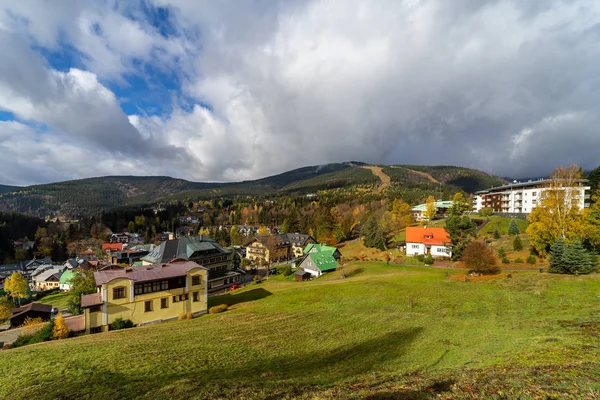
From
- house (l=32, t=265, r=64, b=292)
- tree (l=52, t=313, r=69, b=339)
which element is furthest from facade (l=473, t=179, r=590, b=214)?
house (l=32, t=265, r=64, b=292)

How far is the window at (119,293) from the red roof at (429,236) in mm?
58884

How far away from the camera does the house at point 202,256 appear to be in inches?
2254

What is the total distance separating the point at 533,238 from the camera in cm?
4303

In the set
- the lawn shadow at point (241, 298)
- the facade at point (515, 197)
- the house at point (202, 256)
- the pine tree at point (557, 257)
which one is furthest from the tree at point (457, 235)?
the house at point (202, 256)

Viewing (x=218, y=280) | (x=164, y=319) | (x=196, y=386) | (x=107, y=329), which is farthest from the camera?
(x=218, y=280)

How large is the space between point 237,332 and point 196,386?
1156 centimetres

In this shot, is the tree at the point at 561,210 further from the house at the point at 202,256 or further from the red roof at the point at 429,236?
the house at the point at 202,256

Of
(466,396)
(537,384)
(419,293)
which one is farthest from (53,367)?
(419,293)

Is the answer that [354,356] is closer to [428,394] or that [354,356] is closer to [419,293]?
[428,394]

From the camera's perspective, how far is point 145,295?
33.2m

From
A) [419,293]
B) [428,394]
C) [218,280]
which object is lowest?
[218,280]

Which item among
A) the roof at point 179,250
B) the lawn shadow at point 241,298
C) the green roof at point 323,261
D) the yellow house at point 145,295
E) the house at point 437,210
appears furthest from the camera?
the house at point 437,210

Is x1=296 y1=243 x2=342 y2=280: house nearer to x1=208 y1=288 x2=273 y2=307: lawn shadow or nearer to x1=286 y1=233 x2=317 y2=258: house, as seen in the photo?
x1=208 y1=288 x2=273 y2=307: lawn shadow

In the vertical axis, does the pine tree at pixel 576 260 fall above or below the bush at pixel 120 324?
above
